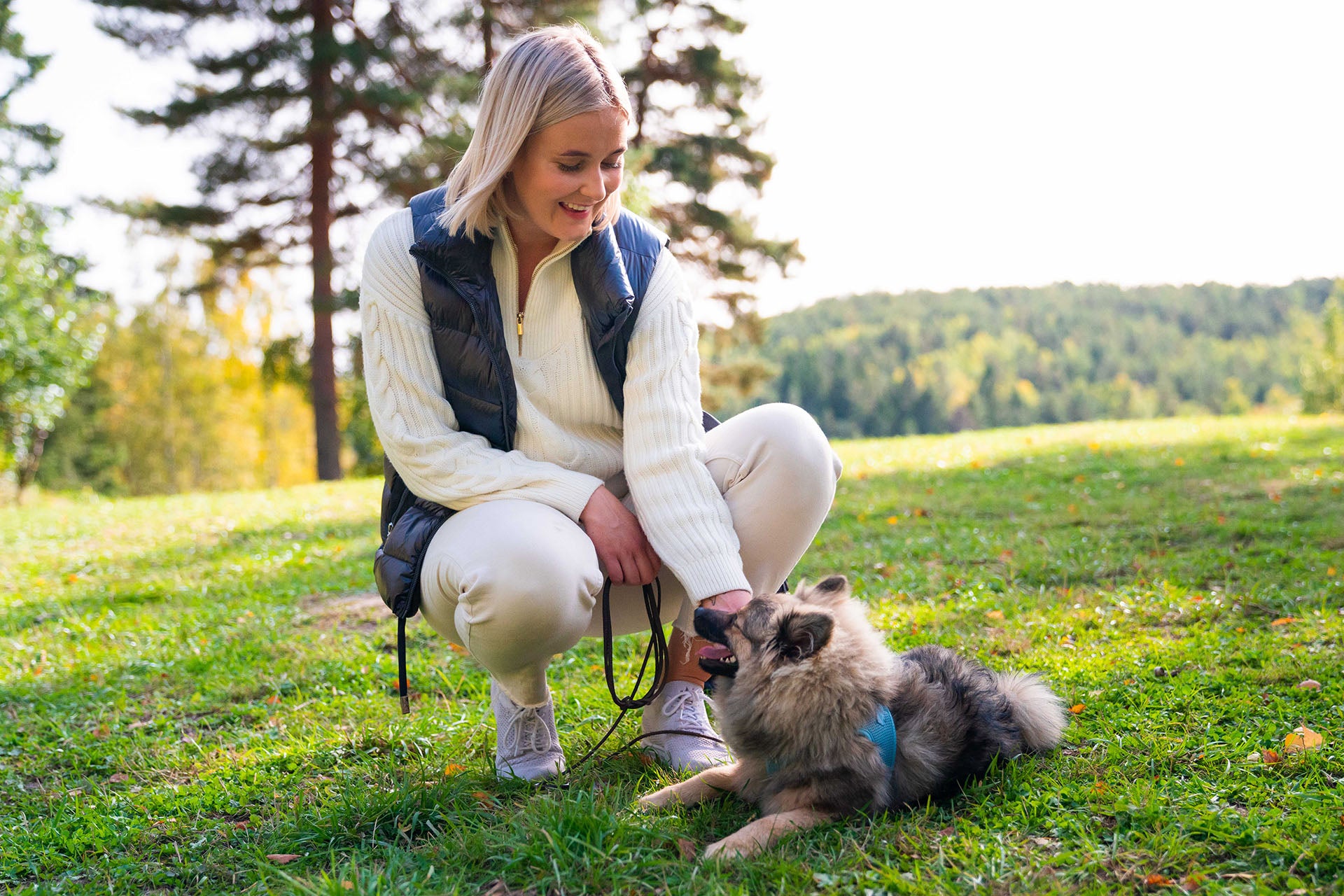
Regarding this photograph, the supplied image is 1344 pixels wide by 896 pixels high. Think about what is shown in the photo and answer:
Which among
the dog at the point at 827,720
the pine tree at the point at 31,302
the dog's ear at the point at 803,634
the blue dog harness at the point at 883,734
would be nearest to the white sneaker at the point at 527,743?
the dog at the point at 827,720

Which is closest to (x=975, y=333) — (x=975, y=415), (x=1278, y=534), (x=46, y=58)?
(x=975, y=415)

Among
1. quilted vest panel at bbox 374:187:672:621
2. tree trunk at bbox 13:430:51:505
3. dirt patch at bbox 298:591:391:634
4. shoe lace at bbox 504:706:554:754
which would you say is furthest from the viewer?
tree trunk at bbox 13:430:51:505

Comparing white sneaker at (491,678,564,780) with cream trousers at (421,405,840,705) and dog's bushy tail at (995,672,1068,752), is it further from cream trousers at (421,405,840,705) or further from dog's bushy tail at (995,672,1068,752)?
dog's bushy tail at (995,672,1068,752)

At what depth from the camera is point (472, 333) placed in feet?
8.57

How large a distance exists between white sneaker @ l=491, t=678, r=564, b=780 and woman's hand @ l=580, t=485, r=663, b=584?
47 centimetres

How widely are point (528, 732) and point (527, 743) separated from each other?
0.10 feet

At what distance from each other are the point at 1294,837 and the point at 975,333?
6825 centimetres

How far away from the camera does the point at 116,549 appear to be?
23.9ft

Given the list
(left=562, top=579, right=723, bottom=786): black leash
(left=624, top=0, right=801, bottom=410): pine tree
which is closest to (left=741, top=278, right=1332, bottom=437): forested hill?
(left=624, top=0, right=801, bottom=410): pine tree

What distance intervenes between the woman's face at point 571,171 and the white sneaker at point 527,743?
1.35 metres

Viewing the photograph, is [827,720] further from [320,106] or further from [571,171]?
[320,106]

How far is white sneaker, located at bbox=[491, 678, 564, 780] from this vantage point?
2.64m

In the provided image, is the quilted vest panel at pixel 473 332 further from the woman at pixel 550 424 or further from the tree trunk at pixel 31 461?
the tree trunk at pixel 31 461

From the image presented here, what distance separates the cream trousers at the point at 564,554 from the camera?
91.4 inches
